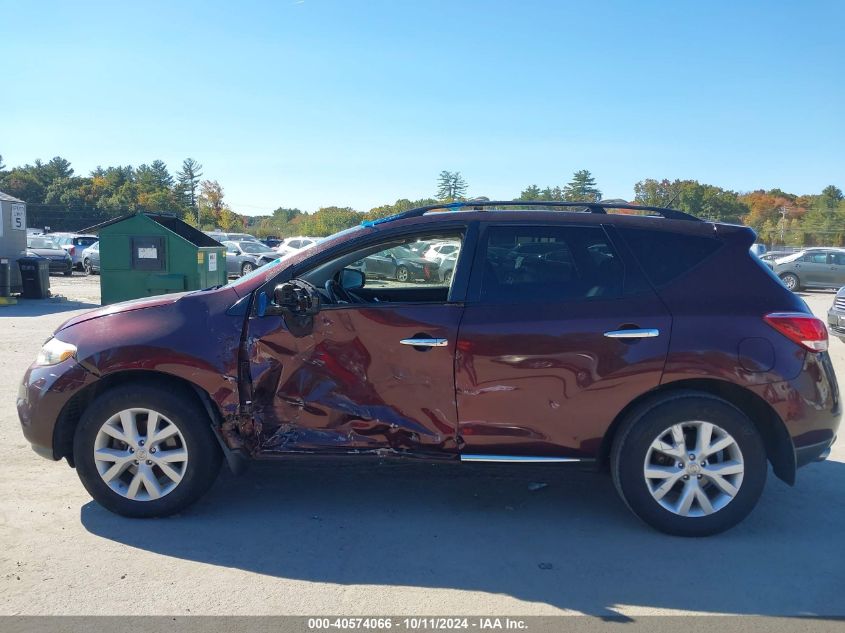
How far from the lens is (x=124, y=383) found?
422cm

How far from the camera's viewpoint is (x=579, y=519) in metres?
4.31

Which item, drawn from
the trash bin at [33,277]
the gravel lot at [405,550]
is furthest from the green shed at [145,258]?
the gravel lot at [405,550]

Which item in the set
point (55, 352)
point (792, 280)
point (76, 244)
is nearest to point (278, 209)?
point (76, 244)

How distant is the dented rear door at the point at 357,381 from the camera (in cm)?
408

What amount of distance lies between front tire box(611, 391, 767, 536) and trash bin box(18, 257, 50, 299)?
17.4 m

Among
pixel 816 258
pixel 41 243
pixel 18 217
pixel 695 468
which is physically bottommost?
pixel 695 468

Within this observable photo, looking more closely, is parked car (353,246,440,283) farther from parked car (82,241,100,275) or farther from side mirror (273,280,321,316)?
parked car (82,241,100,275)

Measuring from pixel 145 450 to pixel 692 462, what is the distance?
125 inches

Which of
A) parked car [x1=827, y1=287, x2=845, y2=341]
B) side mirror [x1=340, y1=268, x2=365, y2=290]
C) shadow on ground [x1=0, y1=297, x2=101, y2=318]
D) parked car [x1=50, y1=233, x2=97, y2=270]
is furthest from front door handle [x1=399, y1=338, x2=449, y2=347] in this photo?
parked car [x1=50, y1=233, x2=97, y2=270]

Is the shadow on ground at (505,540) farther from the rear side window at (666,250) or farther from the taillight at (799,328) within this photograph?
the rear side window at (666,250)

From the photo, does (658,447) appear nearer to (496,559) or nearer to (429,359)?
(496,559)

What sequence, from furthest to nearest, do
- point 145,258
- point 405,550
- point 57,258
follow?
point 57,258 < point 145,258 < point 405,550

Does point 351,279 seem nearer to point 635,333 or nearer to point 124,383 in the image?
point 124,383

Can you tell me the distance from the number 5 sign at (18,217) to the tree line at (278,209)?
57.1 ft
